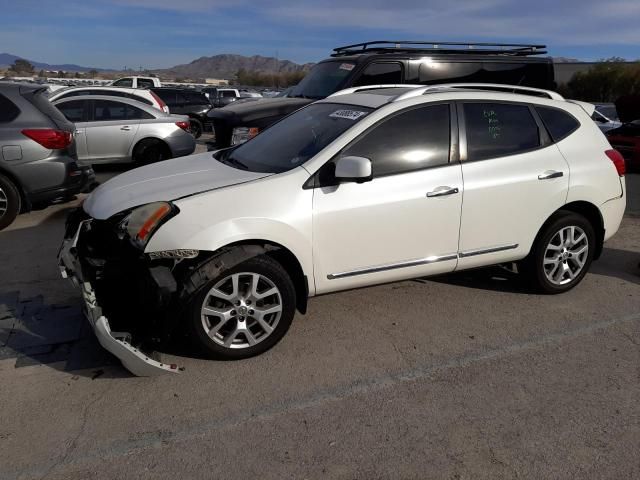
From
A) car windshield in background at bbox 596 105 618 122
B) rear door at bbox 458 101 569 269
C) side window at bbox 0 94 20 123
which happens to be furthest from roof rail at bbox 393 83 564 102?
car windshield in background at bbox 596 105 618 122

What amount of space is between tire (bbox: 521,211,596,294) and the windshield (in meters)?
4.35

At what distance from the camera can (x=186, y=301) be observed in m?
3.44

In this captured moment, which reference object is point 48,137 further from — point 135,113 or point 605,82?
point 605,82

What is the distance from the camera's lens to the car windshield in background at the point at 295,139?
4.16 metres

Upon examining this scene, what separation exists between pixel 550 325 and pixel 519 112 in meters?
1.77

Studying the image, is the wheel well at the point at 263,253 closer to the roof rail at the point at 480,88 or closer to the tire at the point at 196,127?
the roof rail at the point at 480,88

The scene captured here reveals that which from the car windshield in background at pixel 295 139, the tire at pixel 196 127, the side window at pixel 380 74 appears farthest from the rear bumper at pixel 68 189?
the tire at pixel 196 127

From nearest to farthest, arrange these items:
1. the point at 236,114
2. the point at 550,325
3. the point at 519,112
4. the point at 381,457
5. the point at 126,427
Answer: the point at 381,457
the point at 126,427
the point at 550,325
the point at 519,112
the point at 236,114

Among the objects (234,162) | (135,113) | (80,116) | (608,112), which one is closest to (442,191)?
(234,162)

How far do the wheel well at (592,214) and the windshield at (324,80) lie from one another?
4244 mm

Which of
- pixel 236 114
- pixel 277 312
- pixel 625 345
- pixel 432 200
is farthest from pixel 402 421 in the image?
pixel 236 114

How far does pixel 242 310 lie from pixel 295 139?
1.57 m

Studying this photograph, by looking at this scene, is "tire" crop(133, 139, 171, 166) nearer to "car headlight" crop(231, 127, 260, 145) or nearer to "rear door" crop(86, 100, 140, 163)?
"rear door" crop(86, 100, 140, 163)

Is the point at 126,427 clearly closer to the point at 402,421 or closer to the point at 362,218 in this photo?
the point at 402,421
